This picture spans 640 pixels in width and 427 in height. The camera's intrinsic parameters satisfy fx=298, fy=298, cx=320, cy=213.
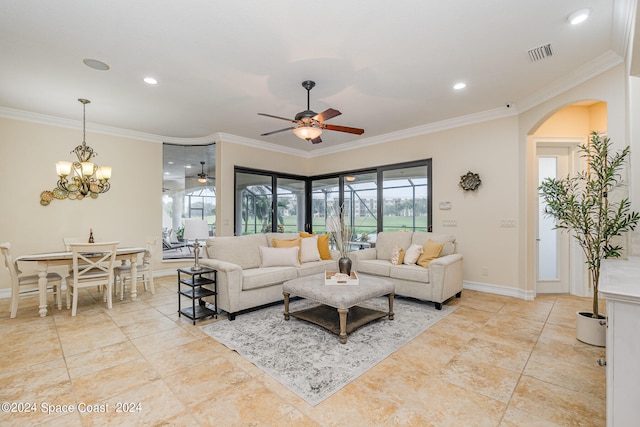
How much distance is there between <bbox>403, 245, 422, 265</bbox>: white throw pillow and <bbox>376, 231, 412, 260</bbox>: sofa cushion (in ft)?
1.18

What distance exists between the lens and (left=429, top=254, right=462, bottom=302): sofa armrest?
384 centimetres

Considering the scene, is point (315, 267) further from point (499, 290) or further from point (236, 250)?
point (499, 290)

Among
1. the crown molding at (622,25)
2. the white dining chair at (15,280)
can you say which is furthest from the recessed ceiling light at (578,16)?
the white dining chair at (15,280)


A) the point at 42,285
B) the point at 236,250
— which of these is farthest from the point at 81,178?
the point at 236,250

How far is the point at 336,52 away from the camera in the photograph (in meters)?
2.98

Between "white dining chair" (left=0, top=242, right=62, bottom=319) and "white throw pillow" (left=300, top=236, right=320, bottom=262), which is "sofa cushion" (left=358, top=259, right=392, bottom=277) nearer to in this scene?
"white throw pillow" (left=300, top=236, right=320, bottom=262)

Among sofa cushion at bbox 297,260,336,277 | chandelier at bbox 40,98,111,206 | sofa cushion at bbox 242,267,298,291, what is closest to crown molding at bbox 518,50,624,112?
sofa cushion at bbox 297,260,336,277

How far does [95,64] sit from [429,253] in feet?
15.4

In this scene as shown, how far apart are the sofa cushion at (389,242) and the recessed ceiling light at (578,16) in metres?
3.19

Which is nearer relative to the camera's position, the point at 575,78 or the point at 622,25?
the point at 622,25

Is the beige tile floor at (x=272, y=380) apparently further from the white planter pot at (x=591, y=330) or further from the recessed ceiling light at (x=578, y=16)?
the recessed ceiling light at (x=578, y=16)

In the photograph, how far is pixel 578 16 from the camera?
245cm

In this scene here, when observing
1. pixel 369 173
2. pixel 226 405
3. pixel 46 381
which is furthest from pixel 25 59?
pixel 369 173

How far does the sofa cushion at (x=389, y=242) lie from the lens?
16.0 feet
